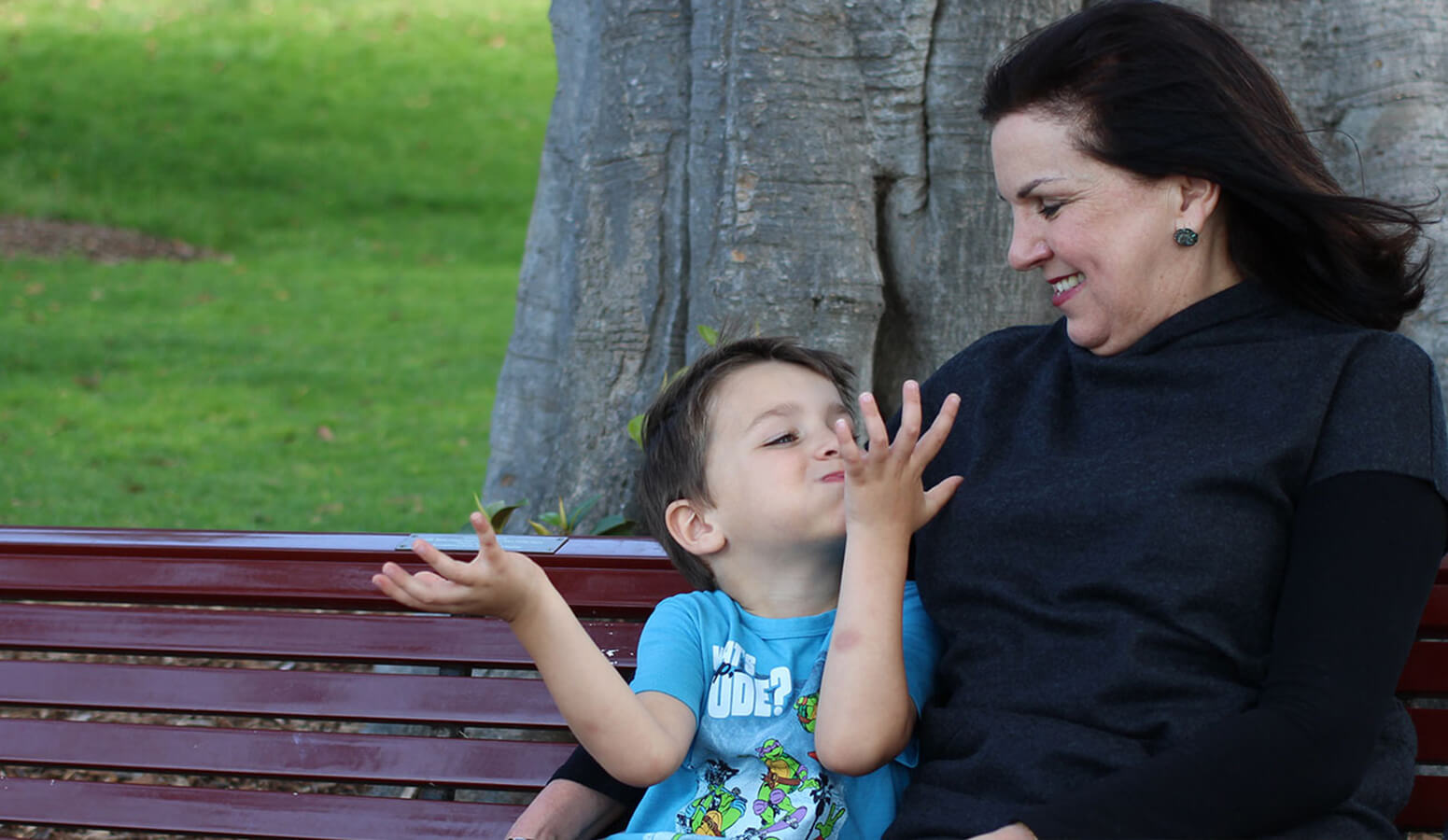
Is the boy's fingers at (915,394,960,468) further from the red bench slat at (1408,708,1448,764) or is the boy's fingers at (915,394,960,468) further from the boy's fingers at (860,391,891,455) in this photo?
the red bench slat at (1408,708,1448,764)

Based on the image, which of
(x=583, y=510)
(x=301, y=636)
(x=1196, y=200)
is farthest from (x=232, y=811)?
(x=1196, y=200)

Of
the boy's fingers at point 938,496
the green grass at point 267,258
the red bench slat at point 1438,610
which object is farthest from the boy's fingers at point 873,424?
the green grass at point 267,258

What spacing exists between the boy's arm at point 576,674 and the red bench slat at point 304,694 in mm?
560

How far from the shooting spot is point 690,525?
8.07 ft

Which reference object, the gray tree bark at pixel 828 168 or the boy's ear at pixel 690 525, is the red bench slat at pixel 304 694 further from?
the gray tree bark at pixel 828 168

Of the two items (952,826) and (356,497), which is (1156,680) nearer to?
(952,826)

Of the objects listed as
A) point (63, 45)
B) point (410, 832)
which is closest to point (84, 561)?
point (410, 832)

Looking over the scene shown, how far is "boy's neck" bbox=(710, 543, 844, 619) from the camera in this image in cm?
238

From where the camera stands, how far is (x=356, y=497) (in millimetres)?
7938

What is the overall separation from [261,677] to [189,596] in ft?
0.77

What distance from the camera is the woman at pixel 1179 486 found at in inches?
75.7

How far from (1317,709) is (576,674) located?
0.99 metres

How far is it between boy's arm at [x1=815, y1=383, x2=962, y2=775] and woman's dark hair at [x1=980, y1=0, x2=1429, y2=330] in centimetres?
50

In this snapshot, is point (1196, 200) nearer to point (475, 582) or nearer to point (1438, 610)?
point (1438, 610)
